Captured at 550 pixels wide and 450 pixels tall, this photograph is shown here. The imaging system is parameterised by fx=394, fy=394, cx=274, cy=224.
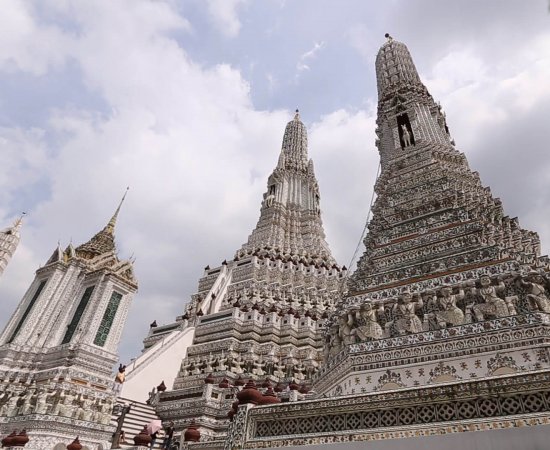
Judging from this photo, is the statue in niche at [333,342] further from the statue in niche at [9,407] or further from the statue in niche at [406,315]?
the statue in niche at [9,407]

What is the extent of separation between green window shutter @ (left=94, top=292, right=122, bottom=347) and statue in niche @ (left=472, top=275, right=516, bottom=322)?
60.6 ft

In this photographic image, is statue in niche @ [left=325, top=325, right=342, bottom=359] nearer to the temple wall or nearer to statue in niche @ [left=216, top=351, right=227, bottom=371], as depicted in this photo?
the temple wall

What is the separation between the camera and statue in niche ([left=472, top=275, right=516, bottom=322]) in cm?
855

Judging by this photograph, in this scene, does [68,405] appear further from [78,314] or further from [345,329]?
[345,329]

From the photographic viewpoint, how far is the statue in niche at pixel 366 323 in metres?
9.65

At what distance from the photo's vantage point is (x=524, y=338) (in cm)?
788

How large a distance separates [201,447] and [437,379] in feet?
18.6

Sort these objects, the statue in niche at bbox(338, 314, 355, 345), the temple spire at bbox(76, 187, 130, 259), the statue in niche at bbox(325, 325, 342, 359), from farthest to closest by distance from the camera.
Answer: the temple spire at bbox(76, 187, 130, 259) → the statue in niche at bbox(325, 325, 342, 359) → the statue in niche at bbox(338, 314, 355, 345)

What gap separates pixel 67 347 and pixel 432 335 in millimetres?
17808

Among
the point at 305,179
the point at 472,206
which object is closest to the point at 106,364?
the point at 472,206

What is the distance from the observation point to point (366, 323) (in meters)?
10.0

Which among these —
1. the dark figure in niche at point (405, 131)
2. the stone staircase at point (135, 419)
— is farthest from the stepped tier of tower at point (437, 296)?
the stone staircase at point (135, 419)

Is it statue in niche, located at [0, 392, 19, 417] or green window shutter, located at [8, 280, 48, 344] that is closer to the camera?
statue in niche, located at [0, 392, 19, 417]

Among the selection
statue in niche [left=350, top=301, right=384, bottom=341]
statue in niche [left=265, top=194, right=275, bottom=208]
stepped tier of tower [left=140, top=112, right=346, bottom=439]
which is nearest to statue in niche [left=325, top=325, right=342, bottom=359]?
statue in niche [left=350, top=301, right=384, bottom=341]
